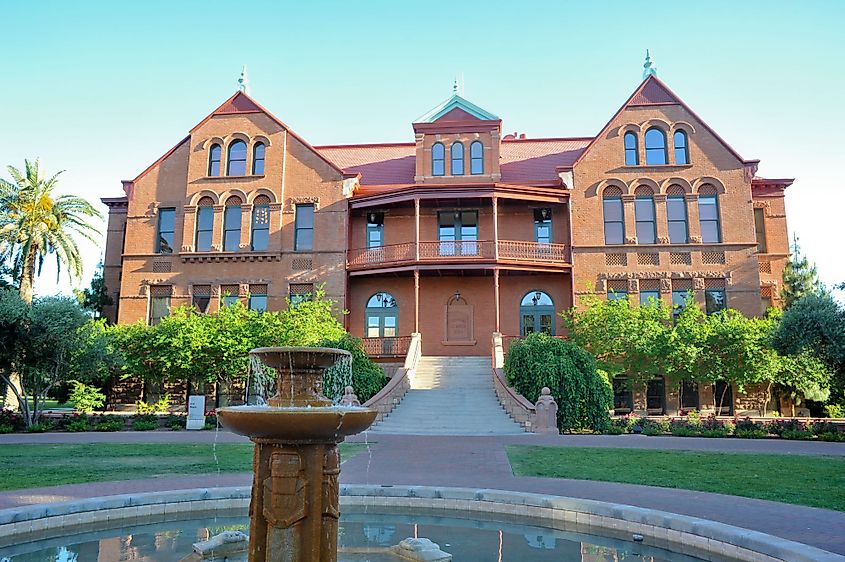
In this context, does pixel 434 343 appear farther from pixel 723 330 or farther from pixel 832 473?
pixel 832 473

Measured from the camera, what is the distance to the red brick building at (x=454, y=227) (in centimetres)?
2911

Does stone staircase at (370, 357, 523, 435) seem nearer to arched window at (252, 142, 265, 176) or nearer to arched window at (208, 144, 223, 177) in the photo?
arched window at (252, 142, 265, 176)

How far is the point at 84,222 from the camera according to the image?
106ft

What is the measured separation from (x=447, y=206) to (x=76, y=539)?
25.2m

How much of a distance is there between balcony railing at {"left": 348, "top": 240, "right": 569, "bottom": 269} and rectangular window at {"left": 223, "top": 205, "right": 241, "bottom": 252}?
5.89 m

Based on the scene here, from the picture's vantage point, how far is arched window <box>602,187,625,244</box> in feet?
97.8

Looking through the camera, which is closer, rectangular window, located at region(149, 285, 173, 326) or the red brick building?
the red brick building

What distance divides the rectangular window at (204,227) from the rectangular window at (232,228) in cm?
69

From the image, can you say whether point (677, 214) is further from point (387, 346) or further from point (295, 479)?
point (295, 479)

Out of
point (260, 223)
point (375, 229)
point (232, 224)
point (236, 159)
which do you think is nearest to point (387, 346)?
point (375, 229)

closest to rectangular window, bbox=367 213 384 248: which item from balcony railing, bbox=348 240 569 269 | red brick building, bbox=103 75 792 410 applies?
red brick building, bbox=103 75 792 410

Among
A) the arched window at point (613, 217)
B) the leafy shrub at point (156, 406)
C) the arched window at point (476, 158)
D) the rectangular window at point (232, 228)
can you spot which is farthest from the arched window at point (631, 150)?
the leafy shrub at point (156, 406)

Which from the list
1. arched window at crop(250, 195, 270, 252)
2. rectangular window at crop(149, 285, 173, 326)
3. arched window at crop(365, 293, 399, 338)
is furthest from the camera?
arched window at crop(250, 195, 270, 252)

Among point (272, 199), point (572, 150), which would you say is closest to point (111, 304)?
point (272, 199)
